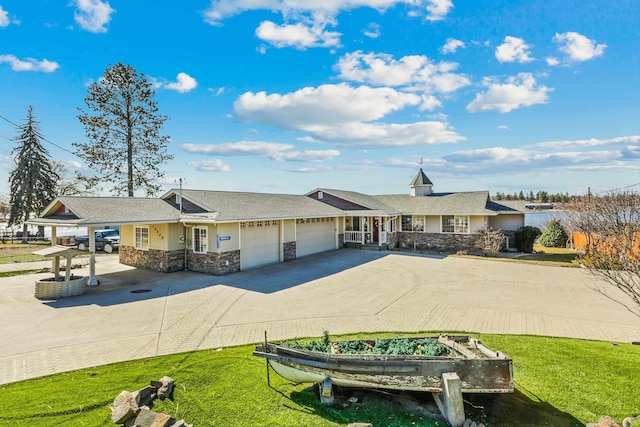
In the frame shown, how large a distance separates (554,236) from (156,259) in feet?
85.3

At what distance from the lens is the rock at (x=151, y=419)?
3965mm

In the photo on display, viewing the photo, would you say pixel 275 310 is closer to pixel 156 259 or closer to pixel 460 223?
pixel 156 259

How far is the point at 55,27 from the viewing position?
1417 cm

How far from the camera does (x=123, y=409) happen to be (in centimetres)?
431

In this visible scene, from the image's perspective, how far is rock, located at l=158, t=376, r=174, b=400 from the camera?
16.3ft

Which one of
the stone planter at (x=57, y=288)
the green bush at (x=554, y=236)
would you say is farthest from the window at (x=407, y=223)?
the stone planter at (x=57, y=288)

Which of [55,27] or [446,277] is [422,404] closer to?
[446,277]

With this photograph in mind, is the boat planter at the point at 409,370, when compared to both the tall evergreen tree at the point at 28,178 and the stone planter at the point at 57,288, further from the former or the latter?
the tall evergreen tree at the point at 28,178

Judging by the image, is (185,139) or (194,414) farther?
(185,139)

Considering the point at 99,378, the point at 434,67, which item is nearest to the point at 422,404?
the point at 99,378

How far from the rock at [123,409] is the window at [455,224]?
20.8 meters

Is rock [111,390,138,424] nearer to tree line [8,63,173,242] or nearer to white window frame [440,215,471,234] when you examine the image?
white window frame [440,215,471,234]

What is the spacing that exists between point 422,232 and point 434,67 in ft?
39.9

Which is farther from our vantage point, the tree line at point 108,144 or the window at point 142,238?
the tree line at point 108,144
